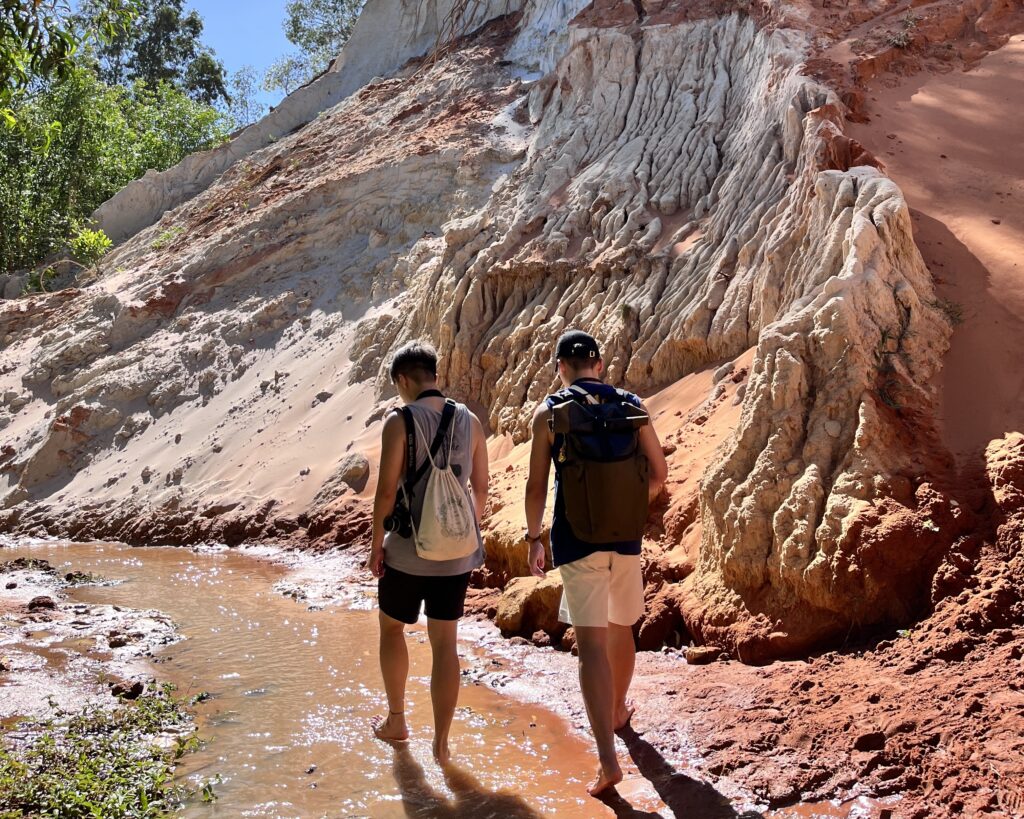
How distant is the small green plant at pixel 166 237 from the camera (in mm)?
18859

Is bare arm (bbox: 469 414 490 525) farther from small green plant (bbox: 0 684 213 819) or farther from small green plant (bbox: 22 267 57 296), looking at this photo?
small green plant (bbox: 22 267 57 296)

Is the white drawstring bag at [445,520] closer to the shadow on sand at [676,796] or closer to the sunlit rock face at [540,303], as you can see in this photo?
the shadow on sand at [676,796]

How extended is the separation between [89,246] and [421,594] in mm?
19376

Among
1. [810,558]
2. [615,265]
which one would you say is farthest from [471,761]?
[615,265]

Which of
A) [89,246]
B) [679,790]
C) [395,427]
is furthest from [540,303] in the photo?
[89,246]

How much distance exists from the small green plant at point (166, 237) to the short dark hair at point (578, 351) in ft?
53.7

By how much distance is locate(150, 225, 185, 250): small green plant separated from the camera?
18859 mm

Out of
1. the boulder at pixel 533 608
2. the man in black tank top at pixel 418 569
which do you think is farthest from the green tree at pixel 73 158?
the man in black tank top at pixel 418 569

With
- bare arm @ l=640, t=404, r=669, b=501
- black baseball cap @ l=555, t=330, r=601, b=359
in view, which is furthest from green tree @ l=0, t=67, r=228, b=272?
bare arm @ l=640, t=404, r=669, b=501

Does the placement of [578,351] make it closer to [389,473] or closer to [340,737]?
[389,473]

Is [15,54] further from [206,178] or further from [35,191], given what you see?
[35,191]

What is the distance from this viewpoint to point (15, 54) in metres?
5.52

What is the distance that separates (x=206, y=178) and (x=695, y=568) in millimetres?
19531

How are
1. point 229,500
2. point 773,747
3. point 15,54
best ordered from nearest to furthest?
point 773,747 → point 15,54 → point 229,500
